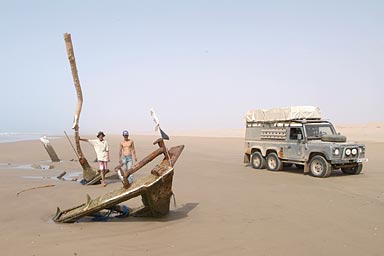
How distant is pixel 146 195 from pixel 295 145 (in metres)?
8.42

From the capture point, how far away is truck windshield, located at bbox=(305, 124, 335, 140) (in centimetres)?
1341

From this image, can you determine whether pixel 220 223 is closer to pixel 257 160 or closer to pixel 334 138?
pixel 334 138

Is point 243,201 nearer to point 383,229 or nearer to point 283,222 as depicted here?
point 283,222

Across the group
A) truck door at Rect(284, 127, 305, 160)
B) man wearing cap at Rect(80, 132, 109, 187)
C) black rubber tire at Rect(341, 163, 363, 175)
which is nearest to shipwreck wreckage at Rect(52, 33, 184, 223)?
man wearing cap at Rect(80, 132, 109, 187)

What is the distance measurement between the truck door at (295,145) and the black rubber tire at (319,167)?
0.49 metres

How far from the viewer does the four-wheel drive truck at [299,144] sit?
1250 centimetres

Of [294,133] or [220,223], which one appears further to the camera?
[294,133]

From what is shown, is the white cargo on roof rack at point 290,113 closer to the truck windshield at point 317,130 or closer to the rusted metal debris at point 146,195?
the truck windshield at point 317,130

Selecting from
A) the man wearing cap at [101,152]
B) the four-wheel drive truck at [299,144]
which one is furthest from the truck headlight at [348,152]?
the man wearing cap at [101,152]

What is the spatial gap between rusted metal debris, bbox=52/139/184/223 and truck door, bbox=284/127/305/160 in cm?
750

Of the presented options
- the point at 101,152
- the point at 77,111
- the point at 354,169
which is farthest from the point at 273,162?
the point at 77,111

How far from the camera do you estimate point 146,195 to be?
6.55 m

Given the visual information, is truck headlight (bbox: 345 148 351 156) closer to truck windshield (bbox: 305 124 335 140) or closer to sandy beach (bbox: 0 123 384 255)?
sandy beach (bbox: 0 123 384 255)

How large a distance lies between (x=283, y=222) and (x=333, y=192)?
3733 millimetres
